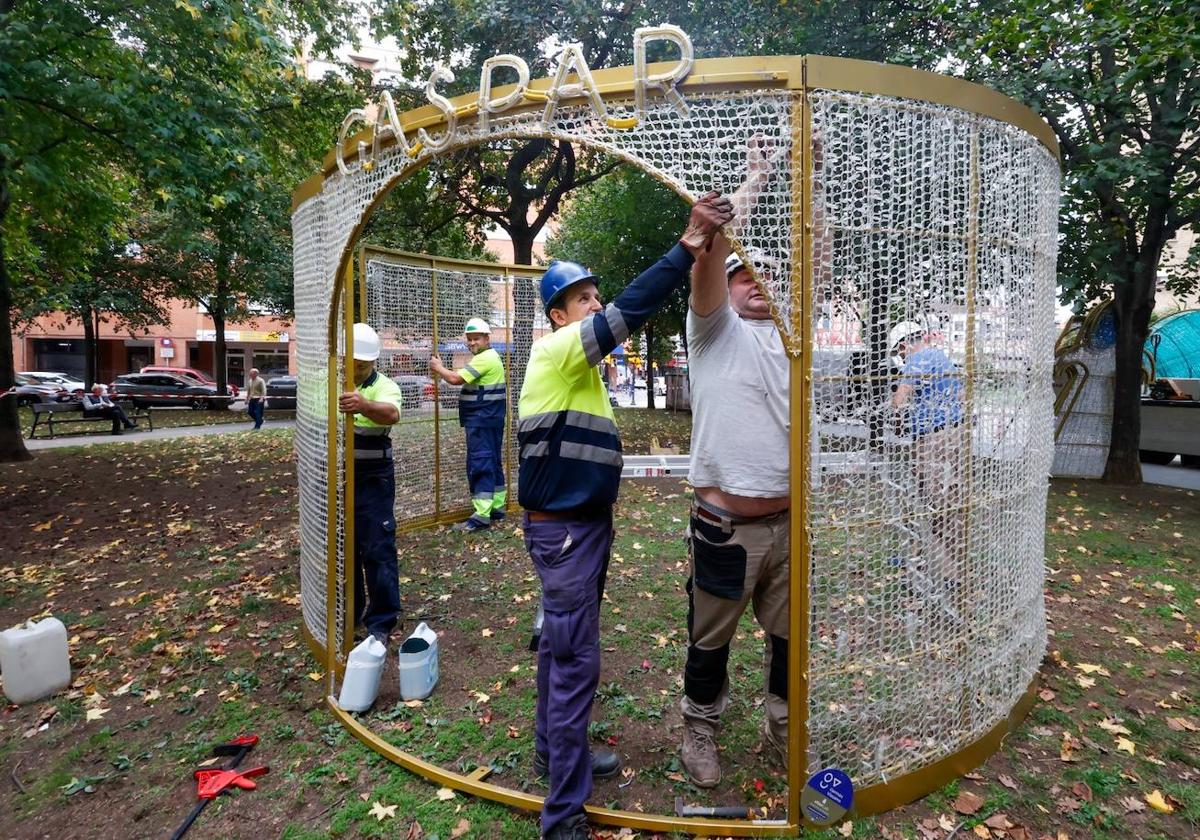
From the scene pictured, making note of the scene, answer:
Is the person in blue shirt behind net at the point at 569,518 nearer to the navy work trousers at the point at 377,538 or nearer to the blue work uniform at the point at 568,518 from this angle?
the blue work uniform at the point at 568,518

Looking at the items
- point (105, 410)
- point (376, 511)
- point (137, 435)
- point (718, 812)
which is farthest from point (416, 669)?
point (105, 410)

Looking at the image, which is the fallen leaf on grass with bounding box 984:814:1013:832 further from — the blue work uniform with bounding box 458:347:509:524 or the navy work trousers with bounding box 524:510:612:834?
the blue work uniform with bounding box 458:347:509:524

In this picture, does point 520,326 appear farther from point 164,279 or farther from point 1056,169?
point 164,279

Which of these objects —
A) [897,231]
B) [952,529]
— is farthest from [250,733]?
[897,231]

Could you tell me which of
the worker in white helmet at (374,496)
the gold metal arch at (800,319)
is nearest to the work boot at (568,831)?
the gold metal arch at (800,319)

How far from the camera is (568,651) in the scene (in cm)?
252

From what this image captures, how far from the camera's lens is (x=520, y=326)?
7656 mm

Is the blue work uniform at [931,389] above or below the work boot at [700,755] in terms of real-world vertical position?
above

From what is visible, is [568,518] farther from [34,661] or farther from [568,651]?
[34,661]

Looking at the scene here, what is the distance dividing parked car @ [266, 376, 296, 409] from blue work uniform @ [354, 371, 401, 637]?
20.6 meters

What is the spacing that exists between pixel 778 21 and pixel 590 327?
31.9 ft

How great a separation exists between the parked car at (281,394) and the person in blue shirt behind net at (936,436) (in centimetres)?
2315

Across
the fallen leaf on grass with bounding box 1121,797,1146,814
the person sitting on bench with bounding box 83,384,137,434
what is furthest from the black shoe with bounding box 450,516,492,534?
the person sitting on bench with bounding box 83,384,137,434

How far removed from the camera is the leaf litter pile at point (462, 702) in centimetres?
274
